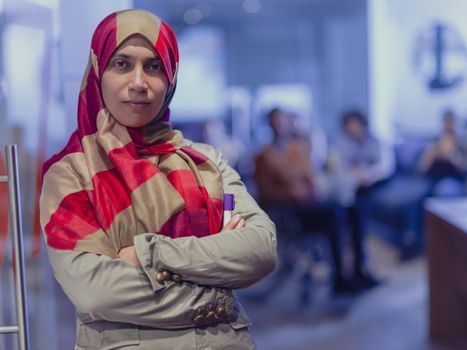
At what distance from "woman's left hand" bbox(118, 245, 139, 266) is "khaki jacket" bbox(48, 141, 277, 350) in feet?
0.13

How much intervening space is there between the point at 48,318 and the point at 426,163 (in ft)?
16.0

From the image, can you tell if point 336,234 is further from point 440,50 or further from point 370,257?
point 440,50

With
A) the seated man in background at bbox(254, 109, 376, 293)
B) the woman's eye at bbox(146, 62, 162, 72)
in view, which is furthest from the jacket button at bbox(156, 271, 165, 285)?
the seated man in background at bbox(254, 109, 376, 293)

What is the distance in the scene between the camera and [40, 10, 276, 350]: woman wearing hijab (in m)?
1.51

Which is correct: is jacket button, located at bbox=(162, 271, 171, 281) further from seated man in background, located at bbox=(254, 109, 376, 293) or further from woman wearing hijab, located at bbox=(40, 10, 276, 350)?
seated man in background, located at bbox=(254, 109, 376, 293)

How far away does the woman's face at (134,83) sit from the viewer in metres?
1.60

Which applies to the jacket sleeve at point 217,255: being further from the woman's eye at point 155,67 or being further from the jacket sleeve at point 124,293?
the woman's eye at point 155,67

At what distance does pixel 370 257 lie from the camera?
6477 mm

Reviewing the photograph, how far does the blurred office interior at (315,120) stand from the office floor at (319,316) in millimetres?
12

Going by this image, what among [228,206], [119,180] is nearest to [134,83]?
[119,180]

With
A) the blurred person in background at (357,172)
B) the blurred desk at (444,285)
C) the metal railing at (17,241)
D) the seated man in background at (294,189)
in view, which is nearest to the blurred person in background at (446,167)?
the blurred person in background at (357,172)

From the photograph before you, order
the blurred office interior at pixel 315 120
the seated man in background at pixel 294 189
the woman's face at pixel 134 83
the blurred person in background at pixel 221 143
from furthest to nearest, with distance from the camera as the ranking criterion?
the blurred person in background at pixel 221 143 → the seated man in background at pixel 294 189 → the blurred office interior at pixel 315 120 → the woman's face at pixel 134 83

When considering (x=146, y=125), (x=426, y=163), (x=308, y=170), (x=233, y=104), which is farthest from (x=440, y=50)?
(x=146, y=125)

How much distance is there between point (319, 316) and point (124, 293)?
3500mm
